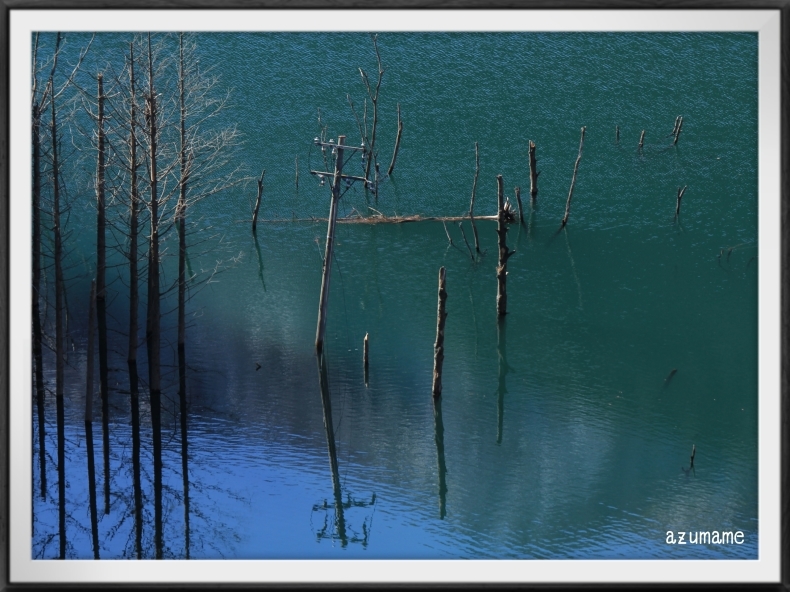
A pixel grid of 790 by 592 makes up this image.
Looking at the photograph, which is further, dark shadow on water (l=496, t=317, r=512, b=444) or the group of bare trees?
dark shadow on water (l=496, t=317, r=512, b=444)

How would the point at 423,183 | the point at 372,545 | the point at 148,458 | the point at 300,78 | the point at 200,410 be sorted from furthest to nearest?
the point at 423,183, the point at 300,78, the point at 200,410, the point at 148,458, the point at 372,545

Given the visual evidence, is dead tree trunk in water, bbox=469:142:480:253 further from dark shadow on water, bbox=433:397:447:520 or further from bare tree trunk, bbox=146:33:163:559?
bare tree trunk, bbox=146:33:163:559

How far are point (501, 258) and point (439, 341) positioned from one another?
2.87 m

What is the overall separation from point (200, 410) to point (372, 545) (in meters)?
3.64

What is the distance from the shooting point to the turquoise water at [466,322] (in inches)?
314

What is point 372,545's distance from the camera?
7.21 metres

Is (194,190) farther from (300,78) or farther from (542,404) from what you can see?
(542,404)

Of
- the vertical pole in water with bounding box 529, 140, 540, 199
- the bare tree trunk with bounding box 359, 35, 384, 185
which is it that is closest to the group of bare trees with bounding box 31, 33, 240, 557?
the bare tree trunk with bounding box 359, 35, 384, 185

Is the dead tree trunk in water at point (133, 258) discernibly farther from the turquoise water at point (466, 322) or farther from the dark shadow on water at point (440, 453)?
the dark shadow on water at point (440, 453)

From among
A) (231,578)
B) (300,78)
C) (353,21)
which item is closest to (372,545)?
(231,578)

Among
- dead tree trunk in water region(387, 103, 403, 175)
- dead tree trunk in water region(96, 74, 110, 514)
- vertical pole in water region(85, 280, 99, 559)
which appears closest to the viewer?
vertical pole in water region(85, 280, 99, 559)

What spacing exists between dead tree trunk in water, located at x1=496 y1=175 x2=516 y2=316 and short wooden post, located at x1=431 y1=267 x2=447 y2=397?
2.60 meters

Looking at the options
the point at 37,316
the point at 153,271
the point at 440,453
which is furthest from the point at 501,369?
the point at 37,316

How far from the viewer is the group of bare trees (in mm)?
8812
